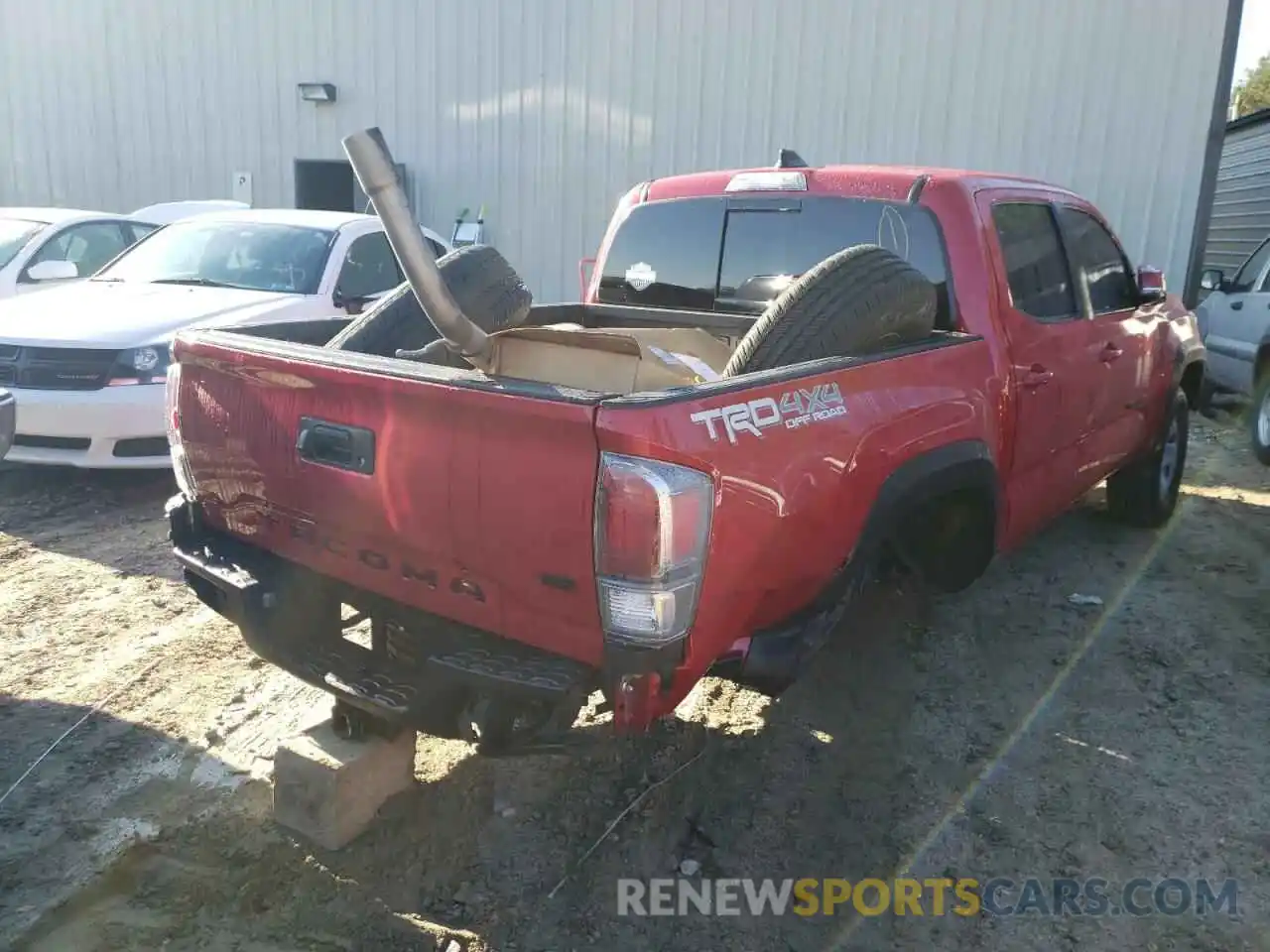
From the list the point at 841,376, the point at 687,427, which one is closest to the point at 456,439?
the point at 687,427

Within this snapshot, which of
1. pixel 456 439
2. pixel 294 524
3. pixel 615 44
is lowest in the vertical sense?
pixel 294 524

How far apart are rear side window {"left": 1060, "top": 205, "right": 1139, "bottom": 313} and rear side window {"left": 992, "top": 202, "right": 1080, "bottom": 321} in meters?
0.17

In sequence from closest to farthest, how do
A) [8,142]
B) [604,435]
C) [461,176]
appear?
[604,435] → [461,176] → [8,142]

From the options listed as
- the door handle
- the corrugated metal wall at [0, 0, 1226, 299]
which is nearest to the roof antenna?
the door handle

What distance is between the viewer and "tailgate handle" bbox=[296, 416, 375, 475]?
8.14 ft

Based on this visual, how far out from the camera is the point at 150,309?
238 inches

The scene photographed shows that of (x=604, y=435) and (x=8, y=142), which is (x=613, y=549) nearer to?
(x=604, y=435)

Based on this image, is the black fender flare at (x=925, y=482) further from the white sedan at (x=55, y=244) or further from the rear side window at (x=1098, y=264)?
the white sedan at (x=55, y=244)

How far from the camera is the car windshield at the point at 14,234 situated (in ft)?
25.9

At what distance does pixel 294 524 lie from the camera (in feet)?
9.09

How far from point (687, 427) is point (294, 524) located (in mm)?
1252

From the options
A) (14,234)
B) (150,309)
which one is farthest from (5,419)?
(14,234)

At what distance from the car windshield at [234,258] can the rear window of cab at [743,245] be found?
3.06 m

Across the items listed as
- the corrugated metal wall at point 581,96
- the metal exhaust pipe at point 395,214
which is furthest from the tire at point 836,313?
the corrugated metal wall at point 581,96
